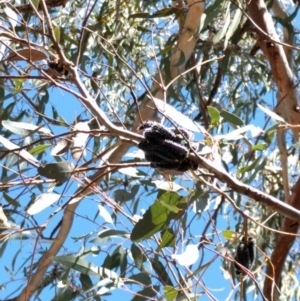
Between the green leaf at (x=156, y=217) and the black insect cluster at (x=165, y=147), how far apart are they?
0.85 ft

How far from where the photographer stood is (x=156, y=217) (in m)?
1.42

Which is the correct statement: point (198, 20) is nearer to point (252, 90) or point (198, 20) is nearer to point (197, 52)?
point (197, 52)

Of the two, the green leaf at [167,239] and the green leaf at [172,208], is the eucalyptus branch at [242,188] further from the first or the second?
the green leaf at [167,239]

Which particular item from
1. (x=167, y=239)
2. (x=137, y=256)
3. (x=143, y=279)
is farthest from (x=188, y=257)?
(x=137, y=256)

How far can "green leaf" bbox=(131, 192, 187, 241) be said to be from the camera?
141 cm

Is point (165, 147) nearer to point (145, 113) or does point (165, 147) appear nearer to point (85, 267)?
point (85, 267)

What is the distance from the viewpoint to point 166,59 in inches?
92.7

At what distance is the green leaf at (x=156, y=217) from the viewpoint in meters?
1.41

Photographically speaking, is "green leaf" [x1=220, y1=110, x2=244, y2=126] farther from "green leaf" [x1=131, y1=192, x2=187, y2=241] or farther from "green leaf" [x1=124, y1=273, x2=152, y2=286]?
"green leaf" [x1=124, y1=273, x2=152, y2=286]

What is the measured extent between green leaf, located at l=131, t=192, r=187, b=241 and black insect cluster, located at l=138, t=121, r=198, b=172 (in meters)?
0.26

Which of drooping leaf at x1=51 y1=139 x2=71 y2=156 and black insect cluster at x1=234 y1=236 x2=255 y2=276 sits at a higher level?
drooping leaf at x1=51 y1=139 x2=71 y2=156

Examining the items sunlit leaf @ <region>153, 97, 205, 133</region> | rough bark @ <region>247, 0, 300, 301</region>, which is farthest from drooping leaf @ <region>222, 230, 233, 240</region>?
rough bark @ <region>247, 0, 300, 301</region>

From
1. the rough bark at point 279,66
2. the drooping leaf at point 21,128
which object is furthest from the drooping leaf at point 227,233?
the rough bark at point 279,66

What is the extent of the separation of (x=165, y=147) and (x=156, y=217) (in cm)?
32
